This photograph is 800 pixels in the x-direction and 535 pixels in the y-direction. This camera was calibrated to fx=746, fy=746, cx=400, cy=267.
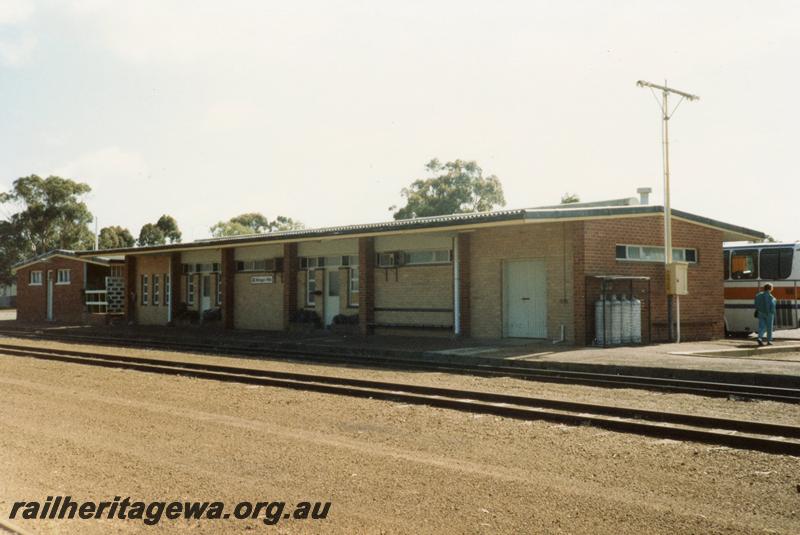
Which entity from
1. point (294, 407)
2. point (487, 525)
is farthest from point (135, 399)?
point (487, 525)

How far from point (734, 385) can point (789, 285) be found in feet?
39.0

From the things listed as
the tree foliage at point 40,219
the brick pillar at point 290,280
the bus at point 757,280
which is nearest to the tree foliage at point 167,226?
the tree foliage at point 40,219

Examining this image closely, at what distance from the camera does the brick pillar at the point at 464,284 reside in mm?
21484

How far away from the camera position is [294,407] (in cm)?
1034

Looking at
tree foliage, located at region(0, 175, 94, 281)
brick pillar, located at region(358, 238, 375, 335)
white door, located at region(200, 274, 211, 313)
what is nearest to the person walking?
brick pillar, located at region(358, 238, 375, 335)

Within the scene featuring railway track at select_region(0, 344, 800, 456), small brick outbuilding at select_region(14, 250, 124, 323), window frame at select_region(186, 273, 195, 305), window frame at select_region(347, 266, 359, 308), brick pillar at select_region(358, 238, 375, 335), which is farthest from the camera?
small brick outbuilding at select_region(14, 250, 124, 323)

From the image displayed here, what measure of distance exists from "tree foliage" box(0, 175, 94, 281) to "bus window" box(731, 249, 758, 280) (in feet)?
209

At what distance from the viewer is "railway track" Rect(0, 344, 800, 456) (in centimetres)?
792

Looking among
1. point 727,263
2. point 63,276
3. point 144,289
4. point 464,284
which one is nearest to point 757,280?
point 727,263

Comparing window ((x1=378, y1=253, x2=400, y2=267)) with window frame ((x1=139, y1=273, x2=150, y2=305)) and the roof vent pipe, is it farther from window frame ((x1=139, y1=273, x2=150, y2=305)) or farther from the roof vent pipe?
window frame ((x1=139, y1=273, x2=150, y2=305))

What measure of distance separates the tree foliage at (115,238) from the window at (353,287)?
5903cm

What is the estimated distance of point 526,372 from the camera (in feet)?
47.1

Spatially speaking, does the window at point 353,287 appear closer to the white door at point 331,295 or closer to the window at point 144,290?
the white door at point 331,295

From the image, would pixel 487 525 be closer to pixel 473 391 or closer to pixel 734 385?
pixel 473 391
